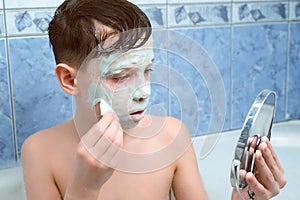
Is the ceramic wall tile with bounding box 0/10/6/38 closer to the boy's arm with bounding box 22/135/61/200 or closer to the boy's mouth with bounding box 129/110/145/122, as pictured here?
the boy's arm with bounding box 22/135/61/200

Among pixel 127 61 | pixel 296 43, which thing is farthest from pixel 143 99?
pixel 296 43

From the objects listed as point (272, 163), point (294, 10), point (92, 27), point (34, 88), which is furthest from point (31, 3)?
point (294, 10)

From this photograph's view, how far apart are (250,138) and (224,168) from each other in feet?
1.71

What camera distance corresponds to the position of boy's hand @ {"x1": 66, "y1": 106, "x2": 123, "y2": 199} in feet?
2.28

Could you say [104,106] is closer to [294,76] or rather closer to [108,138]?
[108,138]

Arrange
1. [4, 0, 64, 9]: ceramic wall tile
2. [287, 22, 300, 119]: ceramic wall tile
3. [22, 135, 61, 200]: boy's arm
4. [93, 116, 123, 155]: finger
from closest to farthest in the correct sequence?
[93, 116, 123, 155]: finger → [22, 135, 61, 200]: boy's arm → [4, 0, 64, 9]: ceramic wall tile → [287, 22, 300, 119]: ceramic wall tile

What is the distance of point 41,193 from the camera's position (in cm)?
91

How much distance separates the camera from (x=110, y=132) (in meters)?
0.69

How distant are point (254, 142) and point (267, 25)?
0.68 metres

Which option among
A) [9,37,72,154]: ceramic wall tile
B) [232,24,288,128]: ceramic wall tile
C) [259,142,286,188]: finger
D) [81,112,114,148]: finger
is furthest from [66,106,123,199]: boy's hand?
[232,24,288,128]: ceramic wall tile

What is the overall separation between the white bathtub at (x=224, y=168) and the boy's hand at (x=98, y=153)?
1.09ft

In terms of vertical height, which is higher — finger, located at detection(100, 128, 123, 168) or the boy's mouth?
the boy's mouth

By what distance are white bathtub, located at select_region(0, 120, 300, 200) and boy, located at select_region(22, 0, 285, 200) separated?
115mm

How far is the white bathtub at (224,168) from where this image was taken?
1.07m
